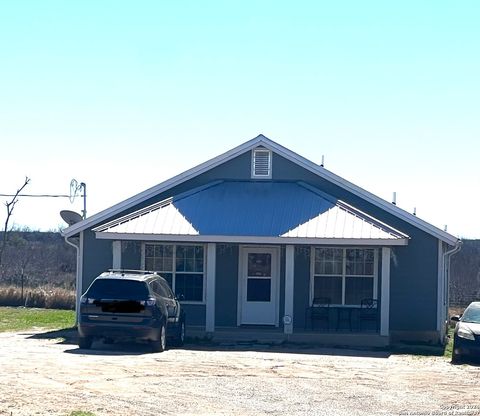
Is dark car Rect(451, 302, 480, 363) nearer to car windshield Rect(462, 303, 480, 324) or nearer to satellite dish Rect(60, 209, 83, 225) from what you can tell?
car windshield Rect(462, 303, 480, 324)

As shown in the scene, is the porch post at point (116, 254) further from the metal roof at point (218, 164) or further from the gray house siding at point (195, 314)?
the gray house siding at point (195, 314)

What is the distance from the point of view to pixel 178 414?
11992mm

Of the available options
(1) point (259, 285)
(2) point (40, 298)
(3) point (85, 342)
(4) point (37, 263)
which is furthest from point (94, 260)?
(4) point (37, 263)

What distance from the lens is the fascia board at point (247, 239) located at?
22734mm

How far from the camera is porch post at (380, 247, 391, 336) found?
2312 centimetres

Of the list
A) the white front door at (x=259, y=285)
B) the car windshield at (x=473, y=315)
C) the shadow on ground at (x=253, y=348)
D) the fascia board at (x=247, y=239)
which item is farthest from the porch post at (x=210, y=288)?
the car windshield at (x=473, y=315)

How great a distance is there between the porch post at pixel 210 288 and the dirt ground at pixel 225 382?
2656 millimetres

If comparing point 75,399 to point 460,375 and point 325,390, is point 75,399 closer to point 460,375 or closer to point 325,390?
point 325,390

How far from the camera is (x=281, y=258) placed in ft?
81.6

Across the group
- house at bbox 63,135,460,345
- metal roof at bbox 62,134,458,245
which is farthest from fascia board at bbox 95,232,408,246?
metal roof at bbox 62,134,458,245

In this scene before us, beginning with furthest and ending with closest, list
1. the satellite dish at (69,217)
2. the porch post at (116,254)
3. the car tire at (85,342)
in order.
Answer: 1. the satellite dish at (69,217)
2. the porch post at (116,254)
3. the car tire at (85,342)

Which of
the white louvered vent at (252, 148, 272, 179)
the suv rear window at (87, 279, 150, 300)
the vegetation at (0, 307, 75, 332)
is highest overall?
the white louvered vent at (252, 148, 272, 179)

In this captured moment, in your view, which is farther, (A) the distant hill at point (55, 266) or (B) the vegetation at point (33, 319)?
(A) the distant hill at point (55, 266)

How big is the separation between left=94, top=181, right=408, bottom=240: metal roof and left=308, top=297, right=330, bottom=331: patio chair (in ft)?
7.12
